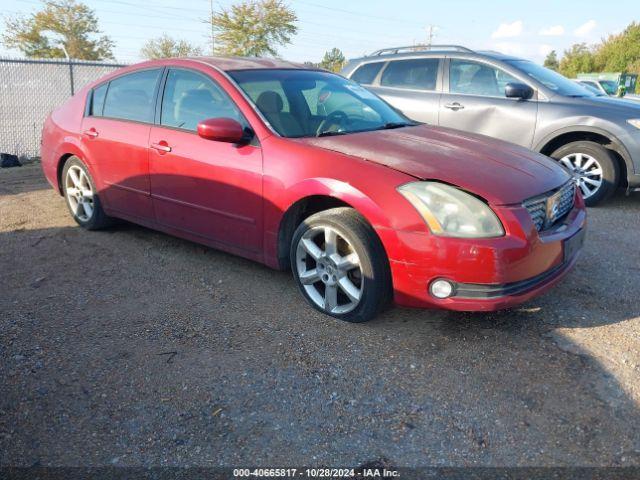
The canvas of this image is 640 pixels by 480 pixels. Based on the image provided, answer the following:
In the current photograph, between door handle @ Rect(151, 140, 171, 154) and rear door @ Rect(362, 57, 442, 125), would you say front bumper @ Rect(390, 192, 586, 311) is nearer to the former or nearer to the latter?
door handle @ Rect(151, 140, 171, 154)

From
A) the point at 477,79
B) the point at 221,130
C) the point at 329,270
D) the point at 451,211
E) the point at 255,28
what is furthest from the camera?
the point at 255,28

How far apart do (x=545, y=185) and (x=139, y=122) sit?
314cm

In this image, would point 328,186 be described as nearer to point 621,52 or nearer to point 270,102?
point 270,102

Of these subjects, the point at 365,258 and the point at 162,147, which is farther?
the point at 162,147

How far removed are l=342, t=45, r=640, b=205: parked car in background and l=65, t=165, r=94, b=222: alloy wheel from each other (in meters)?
4.21

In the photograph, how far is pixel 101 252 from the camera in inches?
182

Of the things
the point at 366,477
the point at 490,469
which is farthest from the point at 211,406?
the point at 490,469

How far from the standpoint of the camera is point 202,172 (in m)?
3.82

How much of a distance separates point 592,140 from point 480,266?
14.2 feet

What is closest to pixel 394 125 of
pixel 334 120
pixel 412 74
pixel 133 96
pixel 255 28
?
pixel 334 120

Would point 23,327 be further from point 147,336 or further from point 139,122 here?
point 139,122

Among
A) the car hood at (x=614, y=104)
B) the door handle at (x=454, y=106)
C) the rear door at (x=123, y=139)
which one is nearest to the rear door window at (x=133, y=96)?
the rear door at (x=123, y=139)

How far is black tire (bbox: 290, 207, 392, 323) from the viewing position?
10.1 feet

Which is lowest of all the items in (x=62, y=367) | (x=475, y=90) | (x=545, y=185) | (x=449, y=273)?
(x=62, y=367)
